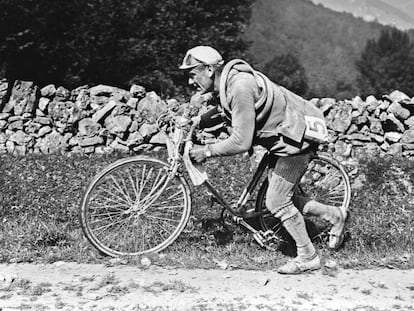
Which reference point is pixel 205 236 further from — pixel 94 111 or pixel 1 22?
pixel 1 22

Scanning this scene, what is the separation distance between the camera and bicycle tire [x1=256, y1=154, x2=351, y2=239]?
5660mm

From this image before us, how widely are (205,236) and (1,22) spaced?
19.7ft

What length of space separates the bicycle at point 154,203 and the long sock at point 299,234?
43cm

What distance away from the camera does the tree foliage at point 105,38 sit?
410 inches

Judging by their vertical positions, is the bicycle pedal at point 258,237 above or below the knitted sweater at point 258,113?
below

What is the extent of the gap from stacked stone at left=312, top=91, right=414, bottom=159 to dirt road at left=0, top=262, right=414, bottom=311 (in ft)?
12.1

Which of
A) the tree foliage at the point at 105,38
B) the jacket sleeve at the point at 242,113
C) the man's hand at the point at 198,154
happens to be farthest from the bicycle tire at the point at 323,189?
the tree foliage at the point at 105,38

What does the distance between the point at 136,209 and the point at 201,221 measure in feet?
3.29

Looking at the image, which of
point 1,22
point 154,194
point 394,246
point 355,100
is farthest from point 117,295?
point 1,22

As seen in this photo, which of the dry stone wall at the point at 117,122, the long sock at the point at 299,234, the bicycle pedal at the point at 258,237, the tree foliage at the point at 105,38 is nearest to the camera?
the long sock at the point at 299,234

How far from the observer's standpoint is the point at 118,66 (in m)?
12.1

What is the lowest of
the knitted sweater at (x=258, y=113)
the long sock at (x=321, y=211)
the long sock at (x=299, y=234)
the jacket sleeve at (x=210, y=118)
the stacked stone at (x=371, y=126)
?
the long sock at (x=299, y=234)

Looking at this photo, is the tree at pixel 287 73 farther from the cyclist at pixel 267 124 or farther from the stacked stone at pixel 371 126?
the cyclist at pixel 267 124

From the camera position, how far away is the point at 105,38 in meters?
11.5
